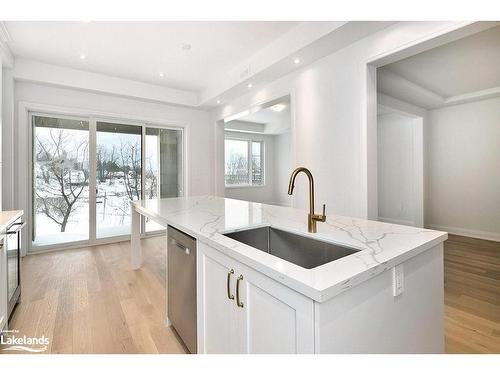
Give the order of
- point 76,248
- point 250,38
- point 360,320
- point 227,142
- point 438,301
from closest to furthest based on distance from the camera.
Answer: point 360,320 < point 438,301 < point 250,38 < point 76,248 < point 227,142

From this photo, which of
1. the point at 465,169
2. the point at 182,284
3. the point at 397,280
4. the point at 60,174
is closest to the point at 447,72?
the point at 465,169

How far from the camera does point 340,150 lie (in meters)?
2.85

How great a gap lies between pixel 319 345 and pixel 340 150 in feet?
7.97

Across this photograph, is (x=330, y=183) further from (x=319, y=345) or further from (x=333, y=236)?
(x=319, y=345)

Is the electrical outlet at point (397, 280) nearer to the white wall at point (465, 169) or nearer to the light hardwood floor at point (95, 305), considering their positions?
the light hardwood floor at point (95, 305)

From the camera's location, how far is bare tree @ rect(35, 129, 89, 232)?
3.88 metres

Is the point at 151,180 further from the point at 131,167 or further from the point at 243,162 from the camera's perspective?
the point at 243,162

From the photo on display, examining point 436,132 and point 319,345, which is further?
point 436,132

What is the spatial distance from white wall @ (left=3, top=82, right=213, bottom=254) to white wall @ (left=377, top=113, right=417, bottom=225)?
361cm

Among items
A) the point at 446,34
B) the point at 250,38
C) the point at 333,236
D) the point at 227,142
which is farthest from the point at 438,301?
the point at 227,142

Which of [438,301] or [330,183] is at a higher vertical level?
[330,183]

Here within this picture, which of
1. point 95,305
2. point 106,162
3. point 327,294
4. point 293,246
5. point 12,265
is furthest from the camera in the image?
point 106,162

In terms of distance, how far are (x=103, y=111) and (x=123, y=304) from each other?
3.28 meters

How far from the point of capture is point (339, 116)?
2.84 meters
